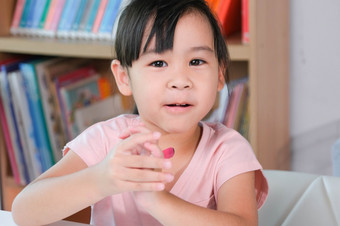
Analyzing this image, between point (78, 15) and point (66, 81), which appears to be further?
point (66, 81)

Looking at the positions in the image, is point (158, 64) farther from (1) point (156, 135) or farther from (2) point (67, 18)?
(2) point (67, 18)

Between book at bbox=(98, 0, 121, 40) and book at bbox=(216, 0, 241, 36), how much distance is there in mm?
384

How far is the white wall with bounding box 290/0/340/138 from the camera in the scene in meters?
1.98

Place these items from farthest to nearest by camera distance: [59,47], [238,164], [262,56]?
[59,47]
[262,56]
[238,164]

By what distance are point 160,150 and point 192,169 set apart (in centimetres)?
30

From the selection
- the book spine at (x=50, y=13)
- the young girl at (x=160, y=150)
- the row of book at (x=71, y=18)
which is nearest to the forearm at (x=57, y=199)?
the young girl at (x=160, y=150)

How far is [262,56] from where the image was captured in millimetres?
1756

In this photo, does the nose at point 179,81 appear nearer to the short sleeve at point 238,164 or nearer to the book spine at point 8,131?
the short sleeve at point 238,164

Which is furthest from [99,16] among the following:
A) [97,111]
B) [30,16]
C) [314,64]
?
[314,64]

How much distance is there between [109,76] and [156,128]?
127 centimetres

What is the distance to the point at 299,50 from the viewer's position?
2.04 metres

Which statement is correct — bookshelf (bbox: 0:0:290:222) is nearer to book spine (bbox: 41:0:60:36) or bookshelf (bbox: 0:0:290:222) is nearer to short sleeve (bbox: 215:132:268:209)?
book spine (bbox: 41:0:60:36)

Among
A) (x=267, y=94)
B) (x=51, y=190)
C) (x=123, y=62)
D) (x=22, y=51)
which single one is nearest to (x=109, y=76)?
(x=22, y=51)

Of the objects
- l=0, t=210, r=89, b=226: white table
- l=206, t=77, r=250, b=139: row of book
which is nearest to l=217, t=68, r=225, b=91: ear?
l=0, t=210, r=89, b=226: white table
